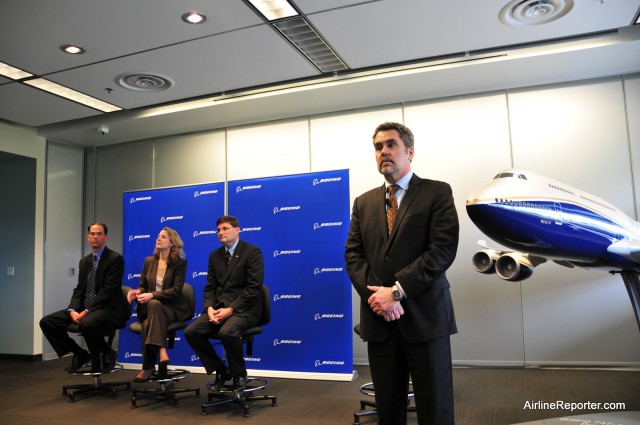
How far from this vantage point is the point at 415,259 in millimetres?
2172

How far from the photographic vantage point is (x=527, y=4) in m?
3.76

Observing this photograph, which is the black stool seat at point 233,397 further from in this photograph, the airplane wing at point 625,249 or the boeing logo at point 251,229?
the airplane wing at point 625,249

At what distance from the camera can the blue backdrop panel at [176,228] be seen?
558 cm

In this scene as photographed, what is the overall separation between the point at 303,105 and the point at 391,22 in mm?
2080

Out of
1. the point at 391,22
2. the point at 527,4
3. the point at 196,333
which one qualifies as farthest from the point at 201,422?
the point at 527,4

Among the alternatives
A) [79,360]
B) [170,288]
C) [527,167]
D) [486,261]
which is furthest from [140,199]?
[527,167]

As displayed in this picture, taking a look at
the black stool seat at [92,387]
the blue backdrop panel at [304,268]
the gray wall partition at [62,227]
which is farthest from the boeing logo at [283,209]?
the gray wall partition at [62,227]

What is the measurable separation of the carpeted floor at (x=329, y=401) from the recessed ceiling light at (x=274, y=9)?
3158mm

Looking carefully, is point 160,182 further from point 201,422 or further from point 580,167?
point 580,167

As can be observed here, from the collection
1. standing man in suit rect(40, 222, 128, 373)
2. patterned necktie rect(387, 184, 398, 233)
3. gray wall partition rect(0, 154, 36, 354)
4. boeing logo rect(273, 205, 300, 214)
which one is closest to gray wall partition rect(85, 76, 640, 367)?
boeing logo rect(273, 205, 300, 214)

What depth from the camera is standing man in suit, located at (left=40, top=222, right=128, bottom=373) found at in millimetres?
4512

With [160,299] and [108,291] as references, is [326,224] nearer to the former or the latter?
[160,299]

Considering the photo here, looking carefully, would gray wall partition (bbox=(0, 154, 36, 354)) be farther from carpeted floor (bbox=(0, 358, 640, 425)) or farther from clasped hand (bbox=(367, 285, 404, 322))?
clasped hand (bbox=(367, 285, 404, 322))

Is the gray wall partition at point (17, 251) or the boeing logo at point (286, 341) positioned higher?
the gray wall partition at point (17, 251)
